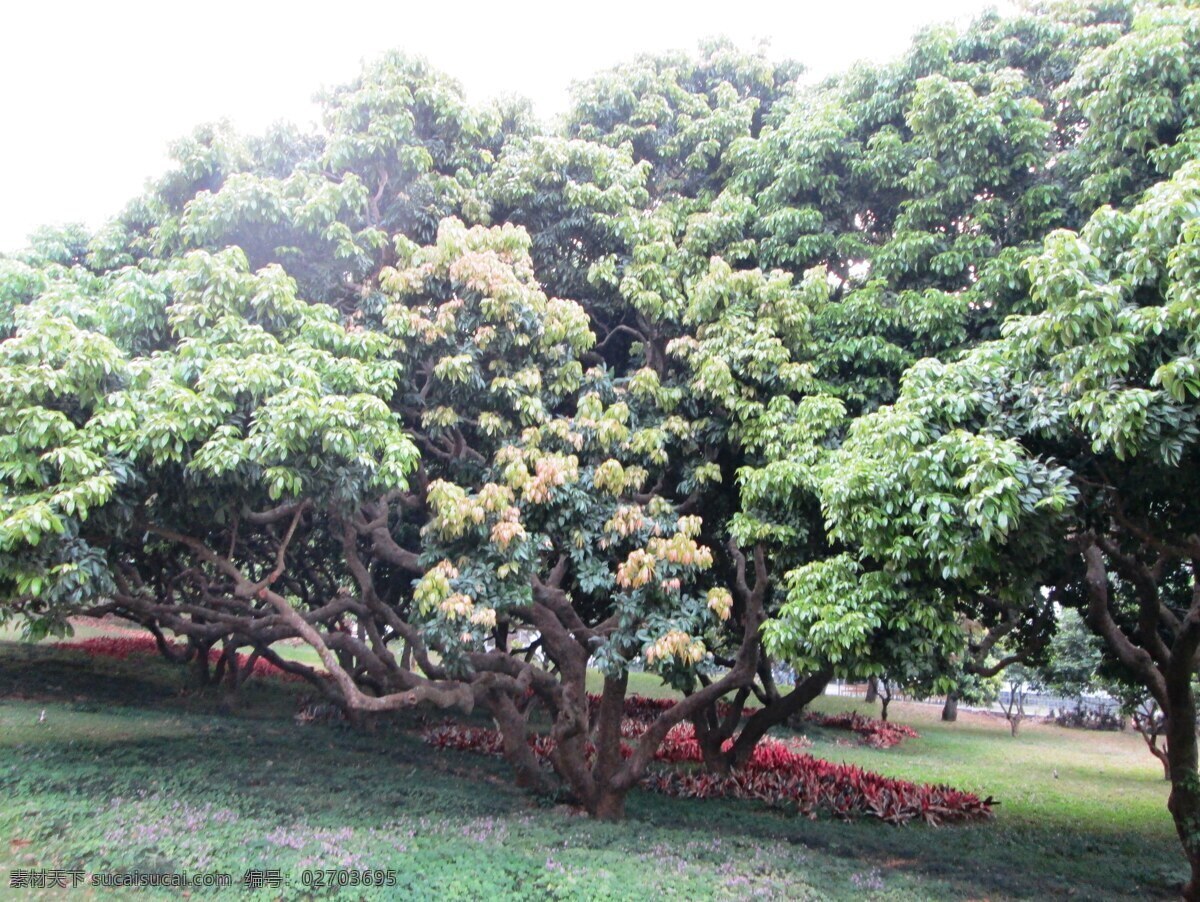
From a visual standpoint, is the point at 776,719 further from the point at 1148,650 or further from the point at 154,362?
the point at 154,362

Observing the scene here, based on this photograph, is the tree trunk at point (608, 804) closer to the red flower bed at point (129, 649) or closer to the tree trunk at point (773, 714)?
the tree trunk at point (773, 714)

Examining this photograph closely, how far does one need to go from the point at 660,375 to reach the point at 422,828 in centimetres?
564

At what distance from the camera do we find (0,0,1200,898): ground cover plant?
627 centimetres

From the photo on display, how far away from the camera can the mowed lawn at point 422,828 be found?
7.25 meters

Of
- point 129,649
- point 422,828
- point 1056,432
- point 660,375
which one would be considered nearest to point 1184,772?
point 1056,432

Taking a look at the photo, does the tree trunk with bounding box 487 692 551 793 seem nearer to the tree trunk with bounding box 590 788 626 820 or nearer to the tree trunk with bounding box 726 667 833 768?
the tree trunk with bounding box 590 788 626 820

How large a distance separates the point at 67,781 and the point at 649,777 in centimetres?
751

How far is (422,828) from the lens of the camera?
866 centimetres

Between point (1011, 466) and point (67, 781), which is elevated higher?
point (1011, 466)

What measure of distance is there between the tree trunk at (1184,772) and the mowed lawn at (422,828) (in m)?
0.94

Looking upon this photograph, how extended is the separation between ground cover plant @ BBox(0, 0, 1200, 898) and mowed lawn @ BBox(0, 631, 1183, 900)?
1307mm

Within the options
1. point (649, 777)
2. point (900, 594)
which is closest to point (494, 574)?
point (900, 594)

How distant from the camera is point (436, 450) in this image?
8.93 metres

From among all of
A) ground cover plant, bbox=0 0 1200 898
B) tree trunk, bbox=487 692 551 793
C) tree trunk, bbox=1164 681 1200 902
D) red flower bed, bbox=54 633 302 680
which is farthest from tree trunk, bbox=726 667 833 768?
red flower bed, bbox=54 633 302 680
